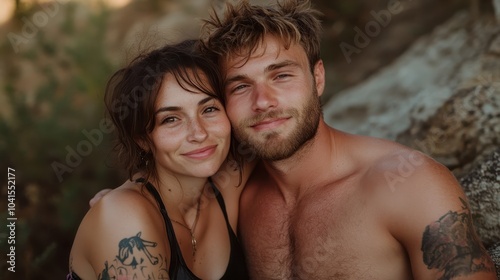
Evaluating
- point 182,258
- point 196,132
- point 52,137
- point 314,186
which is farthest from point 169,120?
point 52,137

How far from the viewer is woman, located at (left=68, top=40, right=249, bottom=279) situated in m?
2.75

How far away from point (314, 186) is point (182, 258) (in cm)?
79

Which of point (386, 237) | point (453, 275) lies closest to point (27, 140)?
point (386, 237)

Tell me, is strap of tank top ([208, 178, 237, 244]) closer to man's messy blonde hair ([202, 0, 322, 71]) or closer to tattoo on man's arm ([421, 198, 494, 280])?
man's messy blonde hair ([202, 0, 322, 71])

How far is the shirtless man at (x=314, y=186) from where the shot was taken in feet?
8.40

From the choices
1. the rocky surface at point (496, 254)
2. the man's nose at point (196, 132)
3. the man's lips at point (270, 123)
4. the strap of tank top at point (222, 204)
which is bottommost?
the rocky surface at point (496, 254)

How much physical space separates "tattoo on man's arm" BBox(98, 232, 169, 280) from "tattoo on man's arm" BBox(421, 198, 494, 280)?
117 cm

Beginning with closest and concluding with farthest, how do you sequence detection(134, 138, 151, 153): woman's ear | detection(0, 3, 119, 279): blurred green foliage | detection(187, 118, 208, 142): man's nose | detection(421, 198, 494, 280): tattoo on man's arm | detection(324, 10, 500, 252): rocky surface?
detection(421, 198, 494, 280): tattoo on man's arm
detection(187, 118, 208, 142): man's nose
detection(134, 138, 151, 153): woman's ear
detection(324, 10, 500, 252): rocky surface
detection(0, 3, 119, 279): blurred green foliage

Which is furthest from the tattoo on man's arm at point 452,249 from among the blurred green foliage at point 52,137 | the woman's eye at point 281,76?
the blurred green foliage at point 52,137

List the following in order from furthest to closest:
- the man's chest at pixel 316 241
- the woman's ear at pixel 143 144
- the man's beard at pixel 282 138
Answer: the woman's ear at pixel 143 144, the man's beard at pixel 282 138, the man's chest at pixel 316 241

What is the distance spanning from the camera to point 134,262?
2672 mm

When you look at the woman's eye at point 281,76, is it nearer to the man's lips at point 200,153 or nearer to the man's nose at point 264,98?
the man's nose at point 264,98

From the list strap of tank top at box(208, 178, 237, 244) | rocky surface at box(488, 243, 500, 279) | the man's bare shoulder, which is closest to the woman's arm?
strap of tank top at box(208, 178, 237, 244)

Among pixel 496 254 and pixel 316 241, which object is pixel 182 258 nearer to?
pixel 316 241
